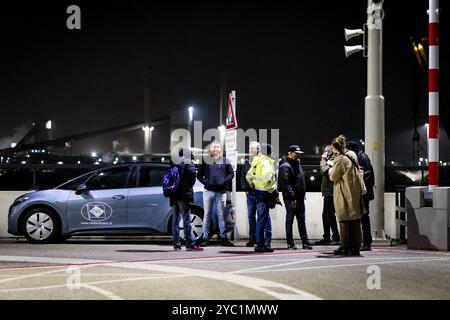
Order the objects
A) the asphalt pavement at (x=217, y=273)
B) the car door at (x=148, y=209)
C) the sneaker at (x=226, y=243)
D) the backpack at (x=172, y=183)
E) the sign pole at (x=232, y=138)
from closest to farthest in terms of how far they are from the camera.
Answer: the asphalt pavement at (x=217, y=273), the backpack at (x=172, y=183), the sneaker at (x=226, y=243), the car door at (x=148, y=209), the sign pole at (x=232, y=138)

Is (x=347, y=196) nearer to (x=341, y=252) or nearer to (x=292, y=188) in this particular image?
(x=341, y=252)

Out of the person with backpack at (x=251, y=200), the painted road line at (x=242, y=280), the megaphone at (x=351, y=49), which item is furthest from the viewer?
the megaphone at (x=351, y=49)

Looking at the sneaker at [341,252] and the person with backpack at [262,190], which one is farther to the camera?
the person with backpack at [262,190]

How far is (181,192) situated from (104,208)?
190cm

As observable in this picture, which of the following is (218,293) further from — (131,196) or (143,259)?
(131,196)

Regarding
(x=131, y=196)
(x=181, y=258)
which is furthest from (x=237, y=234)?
(x=181, y=258)

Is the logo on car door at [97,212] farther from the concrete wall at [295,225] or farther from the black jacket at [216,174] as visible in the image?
the concrete wall at [295,225]

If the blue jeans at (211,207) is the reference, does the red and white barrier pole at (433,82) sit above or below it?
above

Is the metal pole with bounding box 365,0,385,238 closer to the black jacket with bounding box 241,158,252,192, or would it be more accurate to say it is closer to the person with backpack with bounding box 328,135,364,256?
the black jacket with bounding box 241,158,252,192

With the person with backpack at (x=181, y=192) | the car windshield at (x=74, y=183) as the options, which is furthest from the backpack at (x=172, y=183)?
the car windshield at (x=74, y=183)

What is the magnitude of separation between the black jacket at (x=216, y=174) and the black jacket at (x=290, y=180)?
1.07 meters

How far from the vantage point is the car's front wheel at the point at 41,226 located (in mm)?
12820

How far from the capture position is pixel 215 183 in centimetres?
1231

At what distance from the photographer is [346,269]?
29.3 feet
